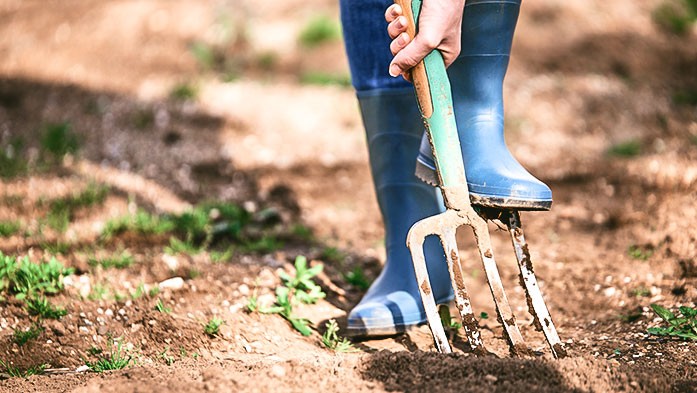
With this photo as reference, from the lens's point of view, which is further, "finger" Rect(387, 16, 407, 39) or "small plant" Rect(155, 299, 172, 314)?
"small plant" Rect(155, 299, 172, 314)

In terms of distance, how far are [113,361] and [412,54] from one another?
1067mm

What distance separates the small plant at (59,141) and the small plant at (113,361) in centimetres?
208

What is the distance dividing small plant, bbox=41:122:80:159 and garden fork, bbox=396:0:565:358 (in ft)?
A: 8.18

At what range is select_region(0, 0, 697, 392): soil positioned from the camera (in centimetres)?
159

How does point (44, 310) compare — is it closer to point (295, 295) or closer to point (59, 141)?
point (295, 295)

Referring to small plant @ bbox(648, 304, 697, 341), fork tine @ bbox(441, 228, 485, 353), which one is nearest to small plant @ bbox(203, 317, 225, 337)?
fork tine @ bbox(441, 228, 485, 353)

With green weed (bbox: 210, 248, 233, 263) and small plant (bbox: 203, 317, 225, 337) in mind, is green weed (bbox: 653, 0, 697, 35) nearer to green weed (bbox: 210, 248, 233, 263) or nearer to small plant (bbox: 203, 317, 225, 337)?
green weed (bbox: 210, 248, 233, 263)

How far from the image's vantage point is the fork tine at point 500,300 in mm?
1650

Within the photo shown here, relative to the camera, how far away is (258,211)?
3215mm

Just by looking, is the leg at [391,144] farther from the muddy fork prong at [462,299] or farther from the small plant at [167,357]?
the small plant at [167,357]

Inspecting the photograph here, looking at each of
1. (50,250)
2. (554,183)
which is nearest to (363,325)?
(50,250)

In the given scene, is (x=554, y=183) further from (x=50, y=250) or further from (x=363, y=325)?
(x=50, y=250)

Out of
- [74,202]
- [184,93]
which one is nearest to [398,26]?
[74,202]

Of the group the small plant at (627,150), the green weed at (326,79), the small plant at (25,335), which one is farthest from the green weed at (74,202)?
the small plant at (627,150)
